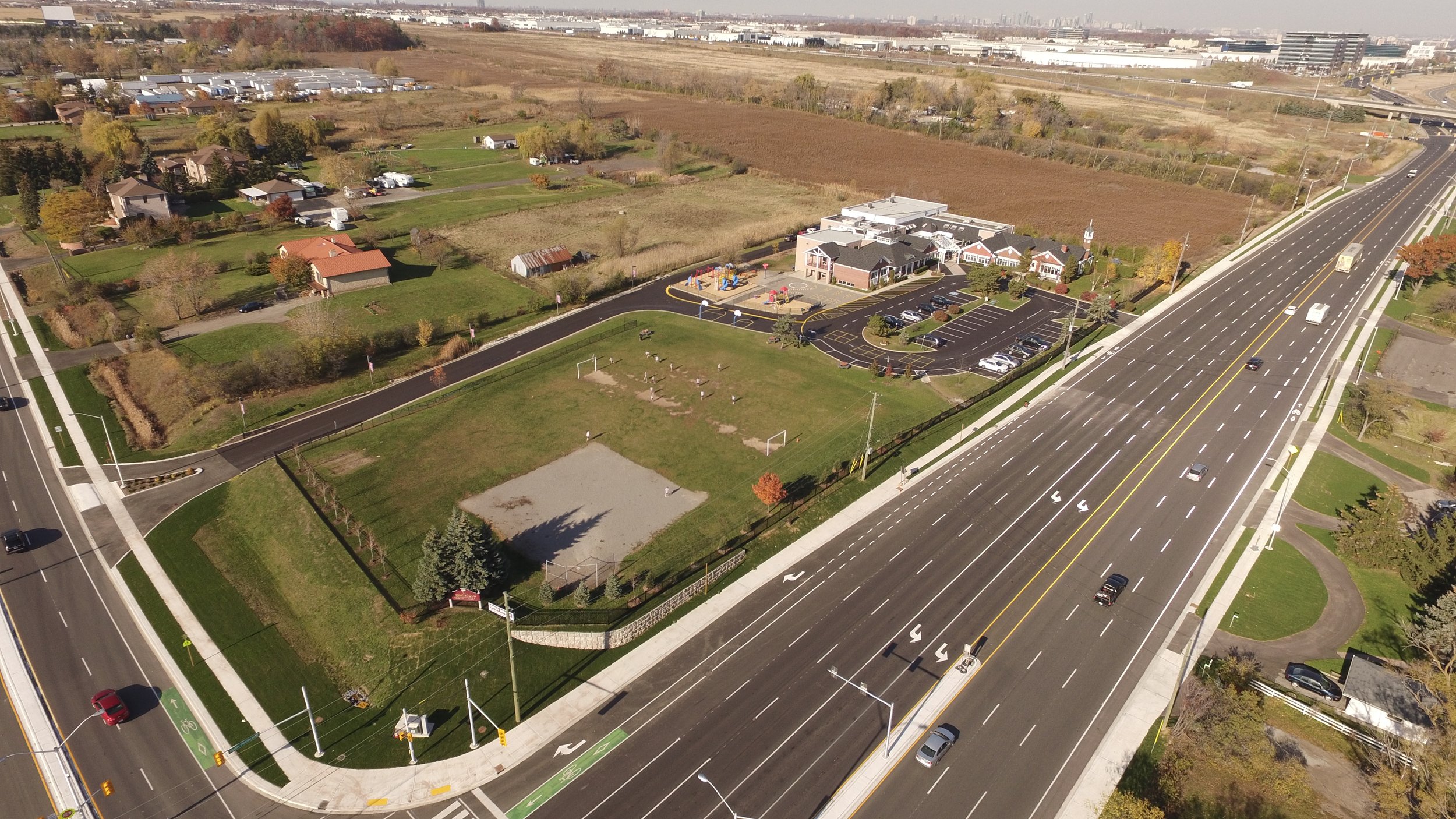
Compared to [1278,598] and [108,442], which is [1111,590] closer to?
[1278,598]

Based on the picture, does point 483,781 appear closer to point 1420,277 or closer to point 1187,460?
point 1187,460

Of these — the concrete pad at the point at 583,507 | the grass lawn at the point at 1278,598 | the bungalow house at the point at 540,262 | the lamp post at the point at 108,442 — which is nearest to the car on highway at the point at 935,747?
the grass lawn at the point at 1278,598

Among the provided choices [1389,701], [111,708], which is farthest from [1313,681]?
[111,708]

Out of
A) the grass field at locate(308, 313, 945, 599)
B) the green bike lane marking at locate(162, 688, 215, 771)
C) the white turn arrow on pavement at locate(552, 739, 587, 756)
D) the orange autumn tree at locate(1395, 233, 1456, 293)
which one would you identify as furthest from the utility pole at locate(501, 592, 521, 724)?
the orange autumn tree at locate(1395, 233, 1456, 293)

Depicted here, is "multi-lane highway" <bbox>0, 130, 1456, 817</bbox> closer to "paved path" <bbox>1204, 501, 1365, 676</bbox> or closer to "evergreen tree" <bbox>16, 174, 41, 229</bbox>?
"paved path" <bbox>1204, 501, 1365, 676</bbox>

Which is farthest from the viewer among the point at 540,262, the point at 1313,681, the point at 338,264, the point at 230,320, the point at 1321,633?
the point at 540,262

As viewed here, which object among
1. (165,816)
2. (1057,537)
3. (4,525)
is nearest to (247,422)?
(4,525)

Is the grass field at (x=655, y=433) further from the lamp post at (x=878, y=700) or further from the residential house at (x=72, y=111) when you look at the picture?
the residential house at (x=72, y=111)
